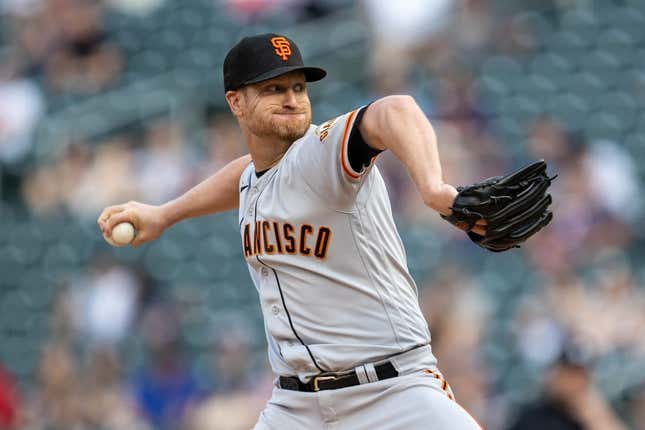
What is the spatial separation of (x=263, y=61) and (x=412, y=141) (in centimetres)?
83

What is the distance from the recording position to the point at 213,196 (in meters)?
4.36

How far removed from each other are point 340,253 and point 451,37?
609 cm

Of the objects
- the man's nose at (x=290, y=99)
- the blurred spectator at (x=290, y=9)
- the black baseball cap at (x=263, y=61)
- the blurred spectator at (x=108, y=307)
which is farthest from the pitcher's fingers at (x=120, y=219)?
the blurred spectator at (x=290, y=9)

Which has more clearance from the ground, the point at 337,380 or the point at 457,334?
the point at 457,334

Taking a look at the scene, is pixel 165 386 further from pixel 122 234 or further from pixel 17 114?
pixel 122 234

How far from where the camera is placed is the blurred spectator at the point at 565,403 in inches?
203

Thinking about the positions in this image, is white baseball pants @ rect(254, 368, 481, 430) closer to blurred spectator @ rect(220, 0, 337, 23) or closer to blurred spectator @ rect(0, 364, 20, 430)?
blurred spectator @ rect(0, 364, 20, 430)

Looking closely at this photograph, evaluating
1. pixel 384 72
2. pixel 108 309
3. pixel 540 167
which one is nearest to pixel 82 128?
pixel 108 309

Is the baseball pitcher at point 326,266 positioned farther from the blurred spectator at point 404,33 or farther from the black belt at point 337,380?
the blurred spectator at point 404,33

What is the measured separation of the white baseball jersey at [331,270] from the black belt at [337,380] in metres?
0.03

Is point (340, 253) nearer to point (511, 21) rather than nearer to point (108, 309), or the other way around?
point (108, 309)

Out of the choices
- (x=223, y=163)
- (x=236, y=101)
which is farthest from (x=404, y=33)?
(x=236, y=101)

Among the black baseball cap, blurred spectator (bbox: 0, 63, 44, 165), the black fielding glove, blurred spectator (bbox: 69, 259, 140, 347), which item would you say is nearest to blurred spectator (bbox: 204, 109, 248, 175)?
blurred spectator (bbox: 69, 259, 140, 347)

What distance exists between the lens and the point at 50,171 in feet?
32.3
